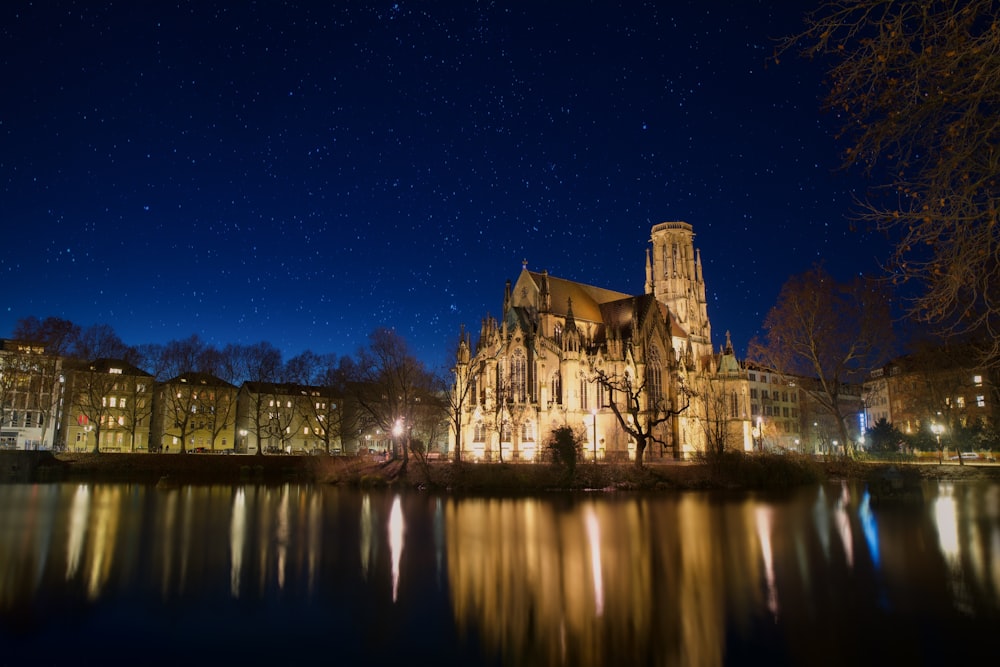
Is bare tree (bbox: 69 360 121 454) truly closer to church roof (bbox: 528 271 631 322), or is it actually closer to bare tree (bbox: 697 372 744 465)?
church roof (bbox: 528 271 631 322)

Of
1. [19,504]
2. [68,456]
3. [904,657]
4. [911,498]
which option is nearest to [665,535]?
[904,657]

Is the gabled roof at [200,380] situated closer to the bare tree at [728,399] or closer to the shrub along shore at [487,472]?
the shrub along shore at [487,472]

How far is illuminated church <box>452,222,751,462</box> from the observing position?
6225 cm

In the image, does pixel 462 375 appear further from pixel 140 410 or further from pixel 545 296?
pixel 140 410

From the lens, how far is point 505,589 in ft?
46.3

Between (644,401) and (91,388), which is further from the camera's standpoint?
(91,388)

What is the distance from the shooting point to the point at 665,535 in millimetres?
21797

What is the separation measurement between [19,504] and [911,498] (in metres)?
45.7

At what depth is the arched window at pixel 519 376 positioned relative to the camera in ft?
206

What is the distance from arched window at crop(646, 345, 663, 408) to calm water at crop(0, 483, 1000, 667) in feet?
135

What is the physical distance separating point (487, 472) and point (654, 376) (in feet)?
102

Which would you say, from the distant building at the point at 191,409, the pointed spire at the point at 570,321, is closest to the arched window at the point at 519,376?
the pointed spire at the point at 570,321

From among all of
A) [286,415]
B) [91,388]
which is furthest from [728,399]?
[91,388]

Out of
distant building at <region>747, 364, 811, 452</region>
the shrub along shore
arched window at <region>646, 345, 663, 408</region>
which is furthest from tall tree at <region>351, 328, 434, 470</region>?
distant building at <region>747, 364, 811, 452</region>
